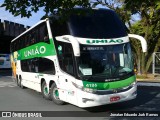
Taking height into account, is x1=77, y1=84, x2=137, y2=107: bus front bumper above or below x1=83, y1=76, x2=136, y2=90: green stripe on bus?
below

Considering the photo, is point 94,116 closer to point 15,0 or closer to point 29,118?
point 29,118

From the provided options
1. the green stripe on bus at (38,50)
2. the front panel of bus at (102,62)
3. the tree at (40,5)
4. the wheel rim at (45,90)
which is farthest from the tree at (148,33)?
the tree at (40,5)

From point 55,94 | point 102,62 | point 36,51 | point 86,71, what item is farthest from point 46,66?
point 102,62

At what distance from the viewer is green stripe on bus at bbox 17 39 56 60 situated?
1320 cm

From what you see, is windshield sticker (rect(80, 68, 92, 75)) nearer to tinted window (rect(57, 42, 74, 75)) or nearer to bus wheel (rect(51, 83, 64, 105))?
tinted window (rect(57, 42, 74, 75))

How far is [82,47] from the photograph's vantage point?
11.1m

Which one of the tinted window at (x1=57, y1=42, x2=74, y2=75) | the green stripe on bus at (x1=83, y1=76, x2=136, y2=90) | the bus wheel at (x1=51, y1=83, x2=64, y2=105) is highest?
the tinted window at (x1=57, y1=42, x2=74, y2=75)

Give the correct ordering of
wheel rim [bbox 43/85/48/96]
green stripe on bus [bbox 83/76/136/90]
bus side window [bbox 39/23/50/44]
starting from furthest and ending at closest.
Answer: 1. wheel rim [bbox 43/85/48/96]
2. bus side window [bbox 39/23/50/44]
3. green stripe on bus [bbox 83/76/136/90]

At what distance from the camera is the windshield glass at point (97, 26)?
11445 millimetres

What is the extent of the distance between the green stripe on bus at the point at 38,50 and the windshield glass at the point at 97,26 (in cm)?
163

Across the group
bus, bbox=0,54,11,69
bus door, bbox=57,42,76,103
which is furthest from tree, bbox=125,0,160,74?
bus, bbox=0,54,11,69

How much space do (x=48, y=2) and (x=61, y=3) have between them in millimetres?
249

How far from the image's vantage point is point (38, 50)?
595 inches

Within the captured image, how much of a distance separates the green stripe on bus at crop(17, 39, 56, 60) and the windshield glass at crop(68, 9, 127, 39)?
163cm
